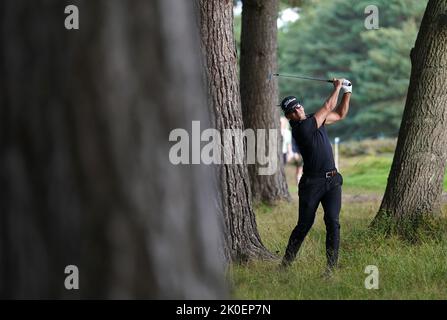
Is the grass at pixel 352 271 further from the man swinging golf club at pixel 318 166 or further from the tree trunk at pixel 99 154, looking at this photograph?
the tree trunk at pixel 99 154

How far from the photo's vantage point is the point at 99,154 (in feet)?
11.1

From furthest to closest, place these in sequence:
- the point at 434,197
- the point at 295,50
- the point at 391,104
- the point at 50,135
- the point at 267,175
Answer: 1. the point at 295,50
2. the point at 391,104
3. the point at 267,175
4. the point at 434,197
5. the point at 50,135

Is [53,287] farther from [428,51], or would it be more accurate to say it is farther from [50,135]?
[428,51]

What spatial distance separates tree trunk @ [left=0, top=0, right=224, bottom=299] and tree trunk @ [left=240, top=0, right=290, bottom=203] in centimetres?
1245

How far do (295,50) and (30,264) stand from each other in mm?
46516

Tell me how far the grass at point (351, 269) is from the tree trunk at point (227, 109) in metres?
0.33

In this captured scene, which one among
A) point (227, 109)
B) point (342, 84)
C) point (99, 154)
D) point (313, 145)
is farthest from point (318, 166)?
point (99, 154)

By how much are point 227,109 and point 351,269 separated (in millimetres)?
2037

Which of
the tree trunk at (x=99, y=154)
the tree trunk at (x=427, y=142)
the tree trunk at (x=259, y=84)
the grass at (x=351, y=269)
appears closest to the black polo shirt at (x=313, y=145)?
the grass at (x=351, y=269)

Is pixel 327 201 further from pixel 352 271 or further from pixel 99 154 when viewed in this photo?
pixel 99 154

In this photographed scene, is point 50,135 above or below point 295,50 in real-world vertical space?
below

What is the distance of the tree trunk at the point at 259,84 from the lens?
16.1 m
